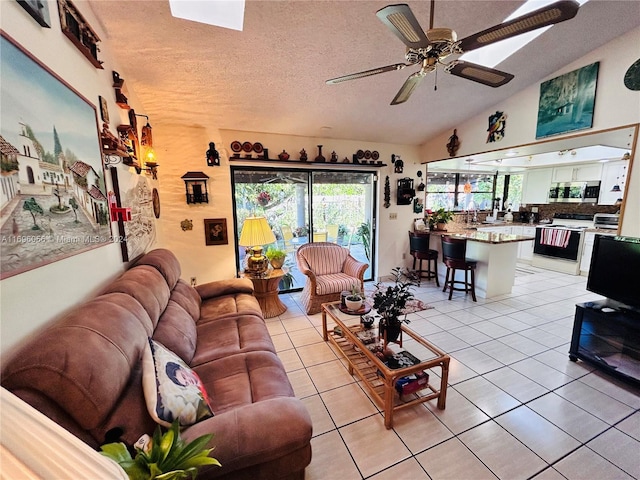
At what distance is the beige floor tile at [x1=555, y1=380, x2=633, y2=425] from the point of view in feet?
5.86

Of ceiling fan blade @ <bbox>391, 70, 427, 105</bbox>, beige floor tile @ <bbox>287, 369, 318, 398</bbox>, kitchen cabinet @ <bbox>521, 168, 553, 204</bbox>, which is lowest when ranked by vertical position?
beige floor tile @ <bbox>287, 369, 318, 398</bbox>

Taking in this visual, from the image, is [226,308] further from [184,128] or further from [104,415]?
[184,128]

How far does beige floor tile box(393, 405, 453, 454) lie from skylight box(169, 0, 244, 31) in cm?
310

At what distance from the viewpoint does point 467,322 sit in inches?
123

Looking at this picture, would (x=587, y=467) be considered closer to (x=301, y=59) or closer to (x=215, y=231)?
(x=301, y=59)

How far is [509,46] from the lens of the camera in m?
2.65

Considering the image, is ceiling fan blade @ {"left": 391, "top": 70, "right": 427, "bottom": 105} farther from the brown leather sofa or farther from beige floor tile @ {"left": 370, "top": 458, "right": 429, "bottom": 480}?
beige floor tile @ {"left": 370, "top": 458, "right": 429, "bottom": 480}

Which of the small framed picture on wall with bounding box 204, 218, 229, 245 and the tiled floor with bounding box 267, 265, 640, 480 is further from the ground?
the small framed picture on wall with bounding box 204, 218, 229, 245

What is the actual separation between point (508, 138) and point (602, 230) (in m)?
2.85

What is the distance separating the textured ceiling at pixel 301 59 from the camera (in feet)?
6.39

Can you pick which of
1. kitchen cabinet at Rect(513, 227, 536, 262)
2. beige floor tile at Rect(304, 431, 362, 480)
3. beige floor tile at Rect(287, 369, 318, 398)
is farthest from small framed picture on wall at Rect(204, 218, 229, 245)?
kitchen cabinet at Rect(513, 227, 536, 262)

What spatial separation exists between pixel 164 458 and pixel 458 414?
5.97ft

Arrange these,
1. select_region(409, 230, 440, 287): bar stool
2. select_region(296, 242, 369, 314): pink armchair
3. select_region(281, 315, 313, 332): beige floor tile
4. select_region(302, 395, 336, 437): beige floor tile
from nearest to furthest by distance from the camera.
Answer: select_region(302, 395, 336, 437): beige floor tile < select_region(281, 315, 313, 332): beige floor tile < select_region(296, 242, 369, 314): pink armchair < select_region(409, 230, 440, 287): bar stool

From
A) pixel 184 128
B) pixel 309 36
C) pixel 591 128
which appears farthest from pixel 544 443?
pixel 184 128
